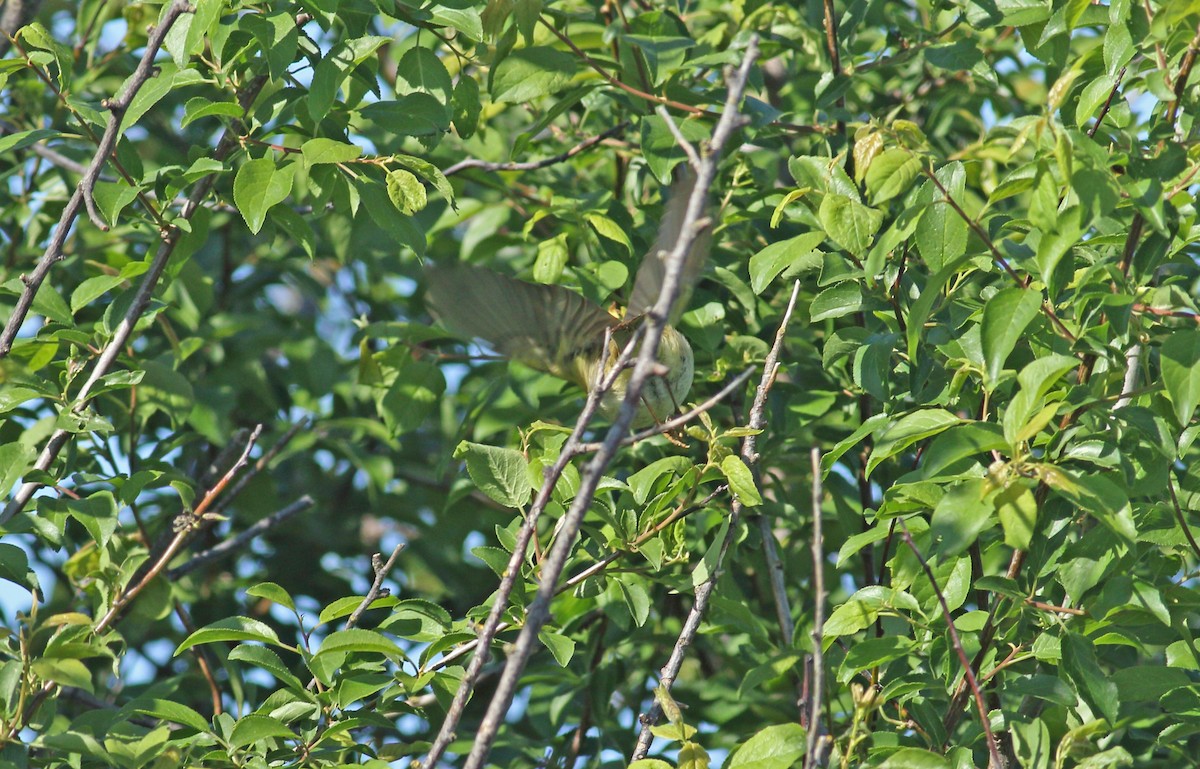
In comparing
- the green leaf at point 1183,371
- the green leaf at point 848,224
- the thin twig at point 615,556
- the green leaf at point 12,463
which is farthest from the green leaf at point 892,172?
the green leaf at point 12,463

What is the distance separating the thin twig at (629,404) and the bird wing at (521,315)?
95 cm

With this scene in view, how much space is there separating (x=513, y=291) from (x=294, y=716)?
98cm

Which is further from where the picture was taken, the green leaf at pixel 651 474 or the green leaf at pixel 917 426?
the green leaf at pixel 651 474

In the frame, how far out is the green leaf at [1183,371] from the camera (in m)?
1.82

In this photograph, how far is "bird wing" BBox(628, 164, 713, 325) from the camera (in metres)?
2.11

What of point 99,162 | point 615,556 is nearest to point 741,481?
point 615,556

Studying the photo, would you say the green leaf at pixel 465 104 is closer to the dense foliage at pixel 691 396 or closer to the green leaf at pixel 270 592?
the dense foliage at pixel 691 396

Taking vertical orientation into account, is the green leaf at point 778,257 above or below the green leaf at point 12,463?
above

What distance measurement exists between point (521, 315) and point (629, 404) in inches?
42.7

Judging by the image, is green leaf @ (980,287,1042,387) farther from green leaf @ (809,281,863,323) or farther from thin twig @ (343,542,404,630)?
thin twig @ (343,542,404,630)

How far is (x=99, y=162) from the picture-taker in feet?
7.47

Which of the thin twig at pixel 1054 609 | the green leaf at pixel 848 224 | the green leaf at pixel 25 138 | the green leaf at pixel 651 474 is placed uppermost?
the green leaf at pixel 25 138

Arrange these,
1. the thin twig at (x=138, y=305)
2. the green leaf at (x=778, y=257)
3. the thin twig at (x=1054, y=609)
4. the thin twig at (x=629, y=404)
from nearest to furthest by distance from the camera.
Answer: the thin twig at (x=629, y=404)
the thin twig at (x=1054, y=609)
the green leaf at (x=778, y=257)
the thin twig at (x=138, y=305)

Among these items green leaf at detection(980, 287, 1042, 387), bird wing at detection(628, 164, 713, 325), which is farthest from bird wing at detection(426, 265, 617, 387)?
green leaf at detection(980, 287, 1042, 387)
